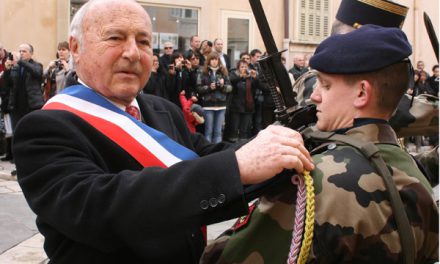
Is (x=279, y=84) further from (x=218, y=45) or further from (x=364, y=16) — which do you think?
(x=218, y=45)

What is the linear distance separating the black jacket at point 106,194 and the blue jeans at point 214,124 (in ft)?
26.3

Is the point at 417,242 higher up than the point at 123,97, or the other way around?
the point at 123,97

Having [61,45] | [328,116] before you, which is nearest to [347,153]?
[328,116]

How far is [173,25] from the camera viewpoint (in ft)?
43.5

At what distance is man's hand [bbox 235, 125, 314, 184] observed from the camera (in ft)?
4.51

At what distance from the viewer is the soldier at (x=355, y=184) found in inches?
58.4

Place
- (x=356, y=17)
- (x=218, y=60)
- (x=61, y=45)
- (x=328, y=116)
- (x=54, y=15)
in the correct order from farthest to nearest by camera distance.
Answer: (x=54, y=15)
(x=218, y=60)
(x=61, y=45)
(x=356, y=17)
(x=328, y=116)

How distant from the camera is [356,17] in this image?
2752 mm

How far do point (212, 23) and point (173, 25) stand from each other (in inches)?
36.6

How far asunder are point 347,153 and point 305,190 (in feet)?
0.63

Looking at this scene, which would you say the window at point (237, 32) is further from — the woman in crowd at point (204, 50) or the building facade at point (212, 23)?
the woman in crowd at point (204, 50)

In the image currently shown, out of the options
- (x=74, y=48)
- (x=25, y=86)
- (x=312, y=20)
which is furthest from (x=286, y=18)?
(x=74, y=48)

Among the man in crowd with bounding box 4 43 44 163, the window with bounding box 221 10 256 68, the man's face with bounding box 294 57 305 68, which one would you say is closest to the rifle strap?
the man in crowd with bounding box 4 43 44 163

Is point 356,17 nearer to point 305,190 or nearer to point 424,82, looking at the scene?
point 305,190
